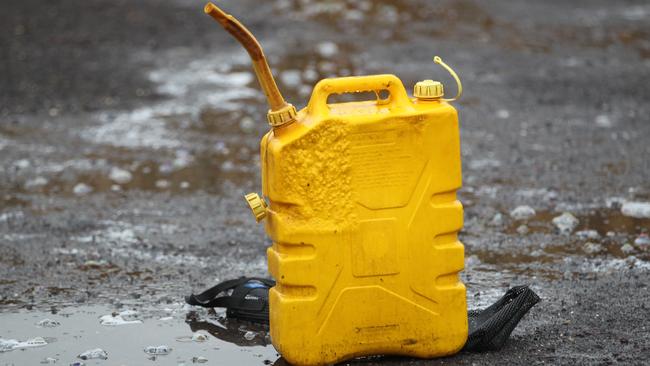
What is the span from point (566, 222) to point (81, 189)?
10.2ft

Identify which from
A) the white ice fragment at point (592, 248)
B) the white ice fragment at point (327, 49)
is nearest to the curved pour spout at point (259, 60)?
the white ice fragment at point (592, 248)

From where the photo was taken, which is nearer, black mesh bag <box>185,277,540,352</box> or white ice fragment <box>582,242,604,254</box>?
black mesh bag <box>185,277,540,352</box>

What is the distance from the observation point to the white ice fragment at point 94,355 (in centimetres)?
405

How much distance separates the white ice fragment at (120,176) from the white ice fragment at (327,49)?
3.74m

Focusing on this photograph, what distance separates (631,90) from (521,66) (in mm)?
1200

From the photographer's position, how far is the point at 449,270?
3879mm

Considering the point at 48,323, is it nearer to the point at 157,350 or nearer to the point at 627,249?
the point at 157,350

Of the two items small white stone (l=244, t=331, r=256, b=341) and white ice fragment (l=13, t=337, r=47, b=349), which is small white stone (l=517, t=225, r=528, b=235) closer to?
small white stone (l=244, t=331, r=256, b=341)

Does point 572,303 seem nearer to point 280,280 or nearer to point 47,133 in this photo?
point 280,280

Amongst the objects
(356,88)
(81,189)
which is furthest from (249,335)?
(81,189)

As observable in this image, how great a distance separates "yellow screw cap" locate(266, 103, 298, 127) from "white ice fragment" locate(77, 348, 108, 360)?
1155 mm

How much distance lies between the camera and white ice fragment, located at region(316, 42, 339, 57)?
10469 millimetres

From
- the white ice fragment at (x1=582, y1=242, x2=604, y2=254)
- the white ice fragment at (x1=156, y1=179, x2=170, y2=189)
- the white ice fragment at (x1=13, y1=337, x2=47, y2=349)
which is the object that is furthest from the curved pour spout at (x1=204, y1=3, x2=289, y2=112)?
the white ice fragment at (x1=156, y1=179, x2=170, y2=189)

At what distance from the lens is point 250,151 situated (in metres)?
7.58
